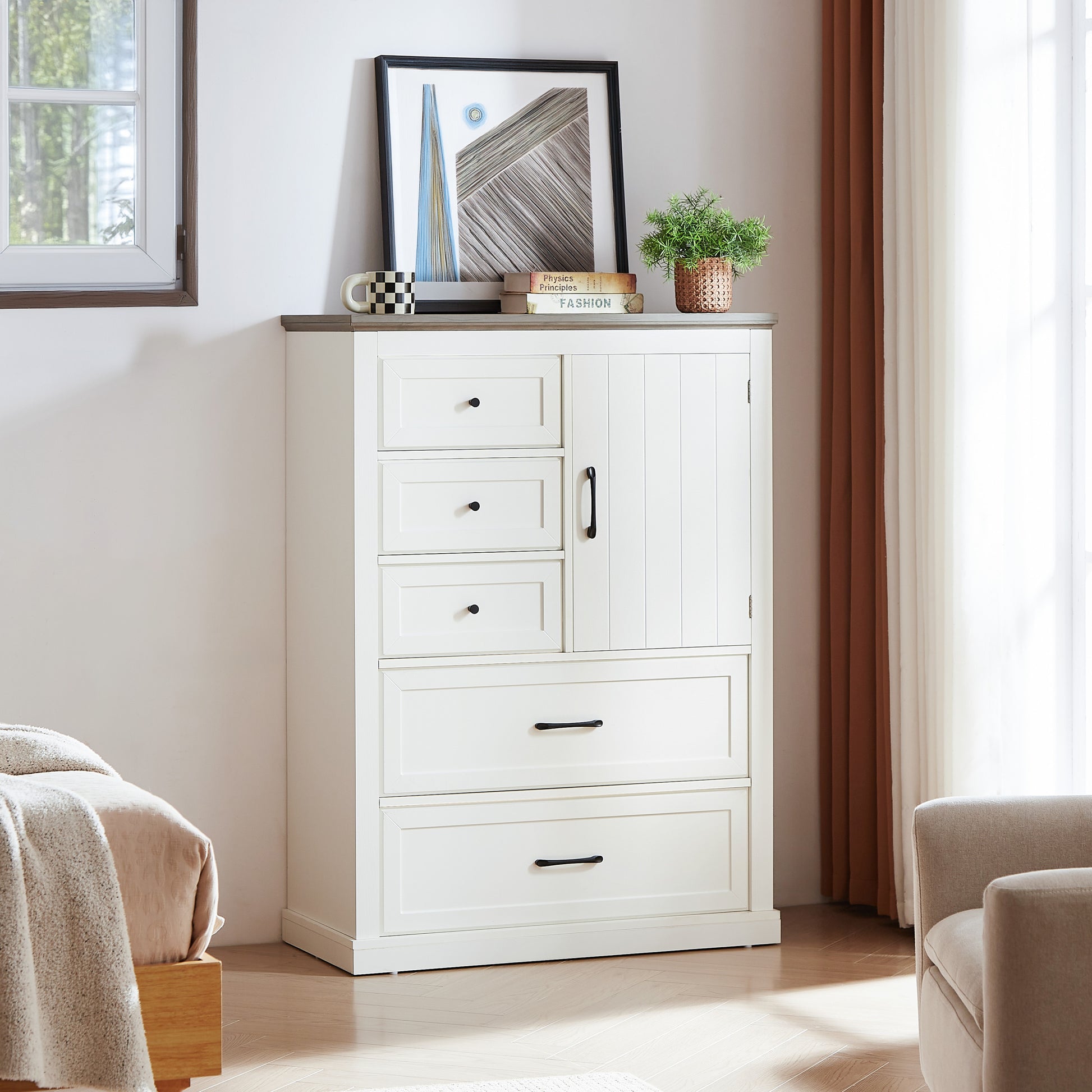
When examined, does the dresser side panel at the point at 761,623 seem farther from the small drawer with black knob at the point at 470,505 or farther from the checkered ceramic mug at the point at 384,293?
the checkered ceramic mug at the point at 384,293

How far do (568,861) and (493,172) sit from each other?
5.28 ft

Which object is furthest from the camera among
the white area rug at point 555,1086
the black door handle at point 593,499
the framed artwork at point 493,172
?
the framed artwork at point 493,172

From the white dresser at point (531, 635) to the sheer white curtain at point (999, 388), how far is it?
39cm

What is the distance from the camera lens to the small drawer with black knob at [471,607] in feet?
10.3

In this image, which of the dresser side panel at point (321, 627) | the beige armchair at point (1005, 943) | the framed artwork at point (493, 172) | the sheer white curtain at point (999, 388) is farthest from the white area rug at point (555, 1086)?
the framed artwork at point (493, 172)

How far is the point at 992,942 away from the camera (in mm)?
1937

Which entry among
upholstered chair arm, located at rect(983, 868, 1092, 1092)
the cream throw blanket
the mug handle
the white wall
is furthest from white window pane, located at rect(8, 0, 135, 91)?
upholstered chair arm, located at rect(983, 868, 1092, 1092)

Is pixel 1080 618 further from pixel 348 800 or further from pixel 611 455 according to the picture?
pixel 348 800

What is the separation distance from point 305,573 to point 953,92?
5.82 feet

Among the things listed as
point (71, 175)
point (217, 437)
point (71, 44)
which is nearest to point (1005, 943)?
point (217, 437)

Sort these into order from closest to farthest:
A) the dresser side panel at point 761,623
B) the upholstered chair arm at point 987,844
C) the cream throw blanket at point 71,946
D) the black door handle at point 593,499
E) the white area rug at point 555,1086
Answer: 1. the cream throw blanket at point 71,946
2. the upholstered chair arm at point 987,844
3. the white area rug at point 555,1086
4. the black door handle at point 593,499
5. the dresser side panel at point 761,623

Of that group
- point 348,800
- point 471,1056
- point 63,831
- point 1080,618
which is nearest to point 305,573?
point 348,800

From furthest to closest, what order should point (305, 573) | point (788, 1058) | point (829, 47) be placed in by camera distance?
point (829, 47), point (305, 573), point (788, 1058)

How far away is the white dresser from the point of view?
3.13 meters
